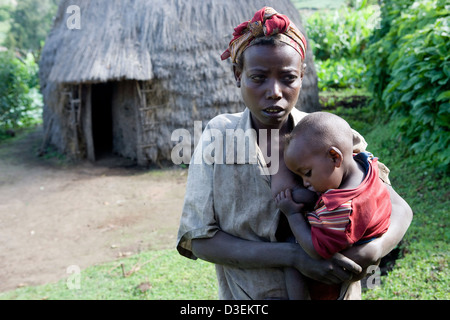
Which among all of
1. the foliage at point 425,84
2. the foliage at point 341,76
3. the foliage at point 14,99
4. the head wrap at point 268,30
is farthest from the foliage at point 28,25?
the head wrap at point 268,30

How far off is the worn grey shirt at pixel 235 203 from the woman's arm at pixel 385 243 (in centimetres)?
29

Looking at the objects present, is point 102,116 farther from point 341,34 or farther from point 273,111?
point 273,111

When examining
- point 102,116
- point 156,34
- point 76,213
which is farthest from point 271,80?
point 102,116

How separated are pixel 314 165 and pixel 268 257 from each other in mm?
358

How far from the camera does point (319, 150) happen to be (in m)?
1.49

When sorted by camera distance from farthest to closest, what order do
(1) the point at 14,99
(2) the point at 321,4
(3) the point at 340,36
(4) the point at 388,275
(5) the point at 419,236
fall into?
(2) the point at 321,4 < (3) the point at 340,36 < (1) the point at 14,99 < (5) the point at 419,236 < (4) the point at 388,275

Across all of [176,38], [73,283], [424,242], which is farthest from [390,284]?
[176,38]

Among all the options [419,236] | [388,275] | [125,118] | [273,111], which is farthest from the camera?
[125,118]

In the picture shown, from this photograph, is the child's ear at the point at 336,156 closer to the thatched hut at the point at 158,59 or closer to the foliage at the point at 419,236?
the foliage at the point at 419,236

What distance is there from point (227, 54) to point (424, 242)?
2.97m

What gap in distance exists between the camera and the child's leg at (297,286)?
59.9 inches

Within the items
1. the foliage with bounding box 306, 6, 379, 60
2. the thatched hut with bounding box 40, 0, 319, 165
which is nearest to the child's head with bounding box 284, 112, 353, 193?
the thatched hut with bounding box 40, 0, 319, 165

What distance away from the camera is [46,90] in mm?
9695

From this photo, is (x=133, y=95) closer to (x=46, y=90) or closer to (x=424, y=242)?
(x=46, y=90)
